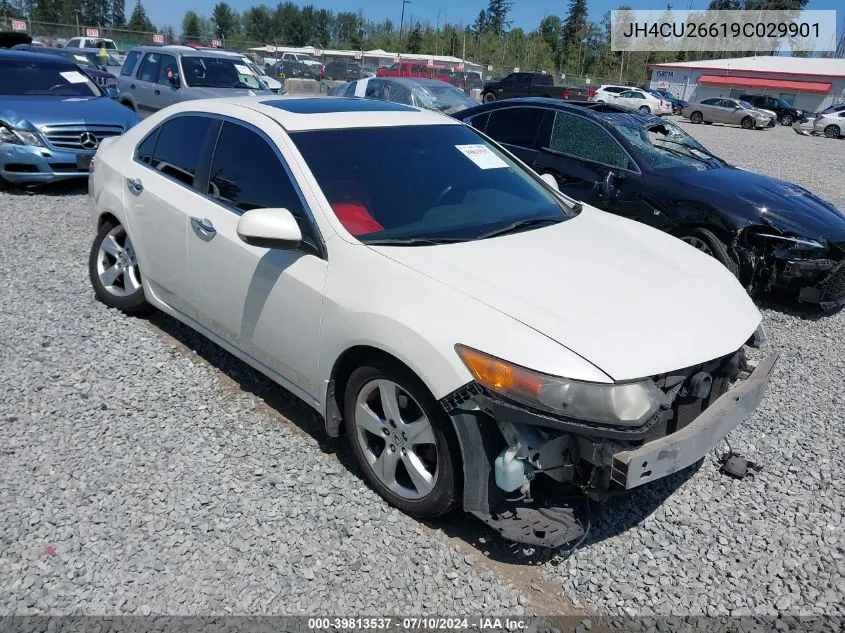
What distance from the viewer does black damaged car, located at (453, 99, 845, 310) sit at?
17.6 feet

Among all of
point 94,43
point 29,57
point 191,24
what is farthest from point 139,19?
point 29,57

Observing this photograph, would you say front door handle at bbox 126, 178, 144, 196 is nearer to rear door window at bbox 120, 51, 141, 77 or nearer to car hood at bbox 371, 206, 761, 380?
car hood at bbox 371, 206, 761, 380

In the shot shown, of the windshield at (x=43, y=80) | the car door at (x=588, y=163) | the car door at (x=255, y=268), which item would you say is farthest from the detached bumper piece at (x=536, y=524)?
the windshield at (x=43, y=80)

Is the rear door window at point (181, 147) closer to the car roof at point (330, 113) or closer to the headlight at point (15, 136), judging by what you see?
the car roof at point (330, 113)

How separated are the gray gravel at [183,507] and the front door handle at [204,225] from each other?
3.20 feet

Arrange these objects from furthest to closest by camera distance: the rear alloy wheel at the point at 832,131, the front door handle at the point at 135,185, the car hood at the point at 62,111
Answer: the rear alloy wheel at the point at 832,131
the car hood at the point at 62,111
the front door handle at the point at 135,185

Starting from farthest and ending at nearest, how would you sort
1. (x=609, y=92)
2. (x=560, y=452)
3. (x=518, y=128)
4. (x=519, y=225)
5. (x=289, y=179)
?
(x=609, y=92)
(x=518, y=128)
(x=519, y=225)
(x=289, y=179)
(x=560, y=452)

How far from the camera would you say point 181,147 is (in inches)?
158

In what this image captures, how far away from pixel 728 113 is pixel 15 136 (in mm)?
30876

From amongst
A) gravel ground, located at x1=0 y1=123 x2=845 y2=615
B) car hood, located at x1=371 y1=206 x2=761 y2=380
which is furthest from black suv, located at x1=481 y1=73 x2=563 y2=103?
car hood, located at x1=371 y1=206 x2=761 y2=380

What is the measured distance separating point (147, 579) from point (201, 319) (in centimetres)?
165

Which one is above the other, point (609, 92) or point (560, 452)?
point (609, 92)

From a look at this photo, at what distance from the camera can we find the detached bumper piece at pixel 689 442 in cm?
233

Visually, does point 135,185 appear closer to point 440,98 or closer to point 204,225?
point 204,225
